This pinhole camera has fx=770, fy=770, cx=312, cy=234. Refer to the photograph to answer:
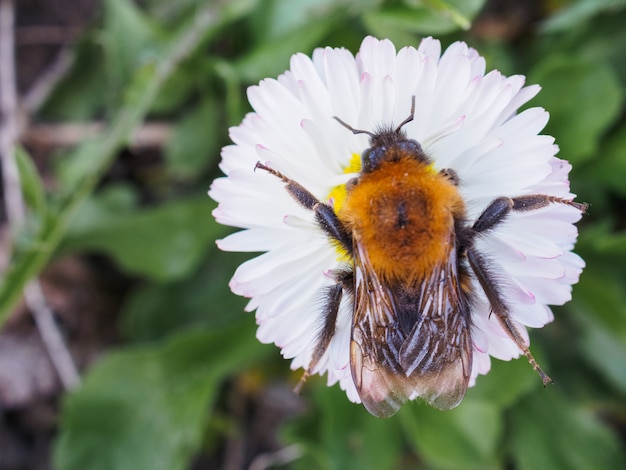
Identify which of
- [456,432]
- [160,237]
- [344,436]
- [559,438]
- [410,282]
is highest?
[160,237]

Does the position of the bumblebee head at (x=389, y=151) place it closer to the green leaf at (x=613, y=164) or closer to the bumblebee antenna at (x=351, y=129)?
the bumblebee antenna at (x=351, y=129)

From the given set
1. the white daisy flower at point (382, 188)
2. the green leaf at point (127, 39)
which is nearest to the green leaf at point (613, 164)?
the white daisy flower at point (382, 188)

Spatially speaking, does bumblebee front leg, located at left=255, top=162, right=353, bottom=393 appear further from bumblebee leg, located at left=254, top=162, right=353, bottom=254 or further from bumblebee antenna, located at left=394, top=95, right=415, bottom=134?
bumblebee antenna, located at left=394, top=95, right=415, bottom=134

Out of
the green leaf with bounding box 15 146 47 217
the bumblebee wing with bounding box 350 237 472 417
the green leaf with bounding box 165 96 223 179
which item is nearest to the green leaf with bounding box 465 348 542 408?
the bumblebee wing with bounding box 350 237 472 417

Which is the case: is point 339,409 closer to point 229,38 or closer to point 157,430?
point 157,430

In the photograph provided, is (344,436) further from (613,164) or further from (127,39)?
(127,39)

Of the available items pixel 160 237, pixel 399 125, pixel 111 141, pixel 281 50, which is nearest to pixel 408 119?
pixel 399 125
